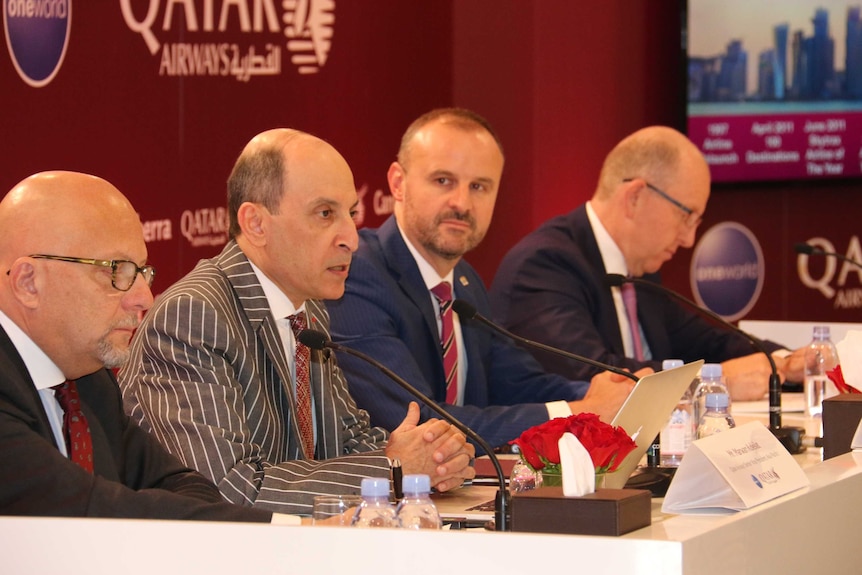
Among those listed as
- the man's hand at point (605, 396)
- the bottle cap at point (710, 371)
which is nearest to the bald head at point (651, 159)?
the man's hand at point (605, 396)

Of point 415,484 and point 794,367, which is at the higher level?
point 415,484

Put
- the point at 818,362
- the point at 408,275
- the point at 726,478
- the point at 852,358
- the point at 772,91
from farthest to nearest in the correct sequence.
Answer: the point at 772,91 < the point at 818,362 < the point at 408,275 < the point at 852,358 < the point at 726,478

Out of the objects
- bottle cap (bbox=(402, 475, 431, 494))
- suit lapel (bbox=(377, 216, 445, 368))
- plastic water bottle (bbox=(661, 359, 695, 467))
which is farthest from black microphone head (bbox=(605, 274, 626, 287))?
bottle cap (bbox=(402, 475, 431, 494))

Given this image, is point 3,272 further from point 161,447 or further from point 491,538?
point 491,538

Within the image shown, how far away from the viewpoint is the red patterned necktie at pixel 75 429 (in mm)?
2215

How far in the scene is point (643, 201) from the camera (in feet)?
15.4

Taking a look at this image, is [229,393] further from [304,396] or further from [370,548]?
[370,548]

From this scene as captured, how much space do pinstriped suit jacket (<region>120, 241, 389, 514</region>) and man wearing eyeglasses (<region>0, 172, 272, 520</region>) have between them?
15 cm

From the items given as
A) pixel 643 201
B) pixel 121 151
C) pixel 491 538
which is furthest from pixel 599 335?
pixel 491 538

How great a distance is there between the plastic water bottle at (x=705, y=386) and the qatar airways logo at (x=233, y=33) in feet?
6.42

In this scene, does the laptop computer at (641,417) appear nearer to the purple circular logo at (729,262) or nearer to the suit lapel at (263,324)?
the suit lapel at (263,324)

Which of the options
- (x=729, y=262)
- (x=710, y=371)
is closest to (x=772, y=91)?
(x=729, y=262)

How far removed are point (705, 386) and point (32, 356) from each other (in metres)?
1.84

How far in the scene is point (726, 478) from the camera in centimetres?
186
